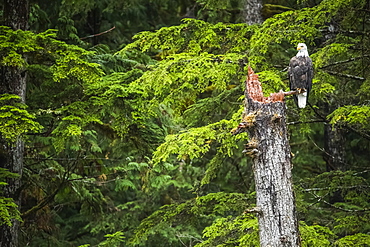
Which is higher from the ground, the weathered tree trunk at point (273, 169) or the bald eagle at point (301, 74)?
the bald eagle at point (301, 74)

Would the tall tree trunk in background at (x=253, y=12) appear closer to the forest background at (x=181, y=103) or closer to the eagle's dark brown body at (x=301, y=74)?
the forest background at (x=181, y=103)

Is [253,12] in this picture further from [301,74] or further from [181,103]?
[301,74]

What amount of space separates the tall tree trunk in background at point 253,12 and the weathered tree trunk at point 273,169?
451 centimetres

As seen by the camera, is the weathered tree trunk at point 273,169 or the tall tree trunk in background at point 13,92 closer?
the weathered tree trunk at point 273,169

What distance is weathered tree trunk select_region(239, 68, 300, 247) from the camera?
15.4 feet

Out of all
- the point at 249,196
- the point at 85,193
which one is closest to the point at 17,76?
the point at 85,193

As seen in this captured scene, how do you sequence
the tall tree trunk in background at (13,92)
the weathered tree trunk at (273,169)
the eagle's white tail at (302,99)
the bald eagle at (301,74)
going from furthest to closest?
1. the tall tree trunk in background at (13,92)
2. the eagle's white tail at (302,99)
3. the bald eagle at (301,74)
4. the weathered tree trunk at (273,169)

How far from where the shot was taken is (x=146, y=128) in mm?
7488

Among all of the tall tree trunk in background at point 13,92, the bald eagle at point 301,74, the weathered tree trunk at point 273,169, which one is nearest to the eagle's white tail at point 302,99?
the bald eagle at point 301,74

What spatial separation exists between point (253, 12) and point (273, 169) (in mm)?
4972

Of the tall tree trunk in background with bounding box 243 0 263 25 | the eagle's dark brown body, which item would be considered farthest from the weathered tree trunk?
the tall tree trunk in background with bounding box 243 0 263 25

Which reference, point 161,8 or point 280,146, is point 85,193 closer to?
point 280,146

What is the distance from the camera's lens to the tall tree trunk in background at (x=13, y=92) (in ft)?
21.7

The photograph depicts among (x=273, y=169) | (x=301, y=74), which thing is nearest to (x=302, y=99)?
(x=301, y=74)
